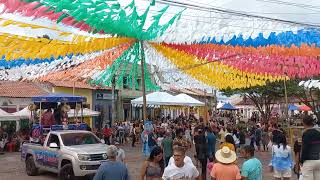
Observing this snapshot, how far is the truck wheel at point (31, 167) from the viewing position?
16508mm

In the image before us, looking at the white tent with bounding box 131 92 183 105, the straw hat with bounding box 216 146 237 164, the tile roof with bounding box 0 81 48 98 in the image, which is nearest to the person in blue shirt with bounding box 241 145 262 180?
the straw hat with bounding box 216 146 237 164

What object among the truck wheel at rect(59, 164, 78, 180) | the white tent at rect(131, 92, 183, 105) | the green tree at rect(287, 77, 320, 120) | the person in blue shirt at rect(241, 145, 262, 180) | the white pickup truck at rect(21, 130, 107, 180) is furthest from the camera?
the green tree at rect(287, 77, 320, 120)

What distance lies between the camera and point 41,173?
17.1 metres

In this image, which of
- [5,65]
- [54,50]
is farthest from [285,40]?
[5,65]

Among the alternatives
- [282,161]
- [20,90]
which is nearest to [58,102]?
[282,161]

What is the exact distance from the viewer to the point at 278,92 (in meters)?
42.1

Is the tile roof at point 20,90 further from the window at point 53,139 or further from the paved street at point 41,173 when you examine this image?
the window at point 53,139

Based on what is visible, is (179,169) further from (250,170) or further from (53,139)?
(53,139)

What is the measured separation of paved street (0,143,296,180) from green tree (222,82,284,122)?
17257 millimetres

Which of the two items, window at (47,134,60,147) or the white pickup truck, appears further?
window at (47,134,60,147)

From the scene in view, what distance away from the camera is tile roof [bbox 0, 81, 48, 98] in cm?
3641

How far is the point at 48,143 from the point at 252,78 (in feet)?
25.3

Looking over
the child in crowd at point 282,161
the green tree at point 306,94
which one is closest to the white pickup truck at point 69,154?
the child in crowd at point 282,161

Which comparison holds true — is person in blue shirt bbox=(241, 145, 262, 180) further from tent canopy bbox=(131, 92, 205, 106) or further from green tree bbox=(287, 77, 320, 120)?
green tree bbox=(287, 77, 320, 120)
